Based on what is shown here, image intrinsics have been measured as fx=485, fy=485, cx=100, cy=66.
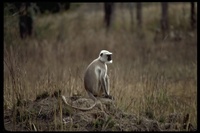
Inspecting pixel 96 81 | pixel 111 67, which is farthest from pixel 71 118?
pixel 111 67

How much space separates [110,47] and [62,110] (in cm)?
1233

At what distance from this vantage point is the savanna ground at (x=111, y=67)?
29.9 feet

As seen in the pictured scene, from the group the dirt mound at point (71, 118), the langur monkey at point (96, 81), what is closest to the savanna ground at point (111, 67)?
the dirt mound at point (71, 118)

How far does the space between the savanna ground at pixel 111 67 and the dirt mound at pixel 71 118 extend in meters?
0.04

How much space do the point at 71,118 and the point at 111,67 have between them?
626cm

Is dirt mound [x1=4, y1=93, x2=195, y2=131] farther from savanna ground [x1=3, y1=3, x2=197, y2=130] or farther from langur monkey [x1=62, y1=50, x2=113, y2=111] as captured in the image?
langur monkey [x1=62, y1=50, x2=113, y2=111]

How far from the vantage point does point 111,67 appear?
1427 cm

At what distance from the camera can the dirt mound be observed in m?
8.09

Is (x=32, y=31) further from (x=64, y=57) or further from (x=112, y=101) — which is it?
(x=112, y=101)

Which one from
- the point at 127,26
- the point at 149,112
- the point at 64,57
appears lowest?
the point at 149,112

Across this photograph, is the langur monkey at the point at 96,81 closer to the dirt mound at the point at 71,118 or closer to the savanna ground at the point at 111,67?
the dirt mound at the point at 71,118

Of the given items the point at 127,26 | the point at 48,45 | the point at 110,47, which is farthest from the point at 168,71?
the point at 127,26

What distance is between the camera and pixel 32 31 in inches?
862

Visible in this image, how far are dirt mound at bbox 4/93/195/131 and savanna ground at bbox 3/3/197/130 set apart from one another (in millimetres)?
37
